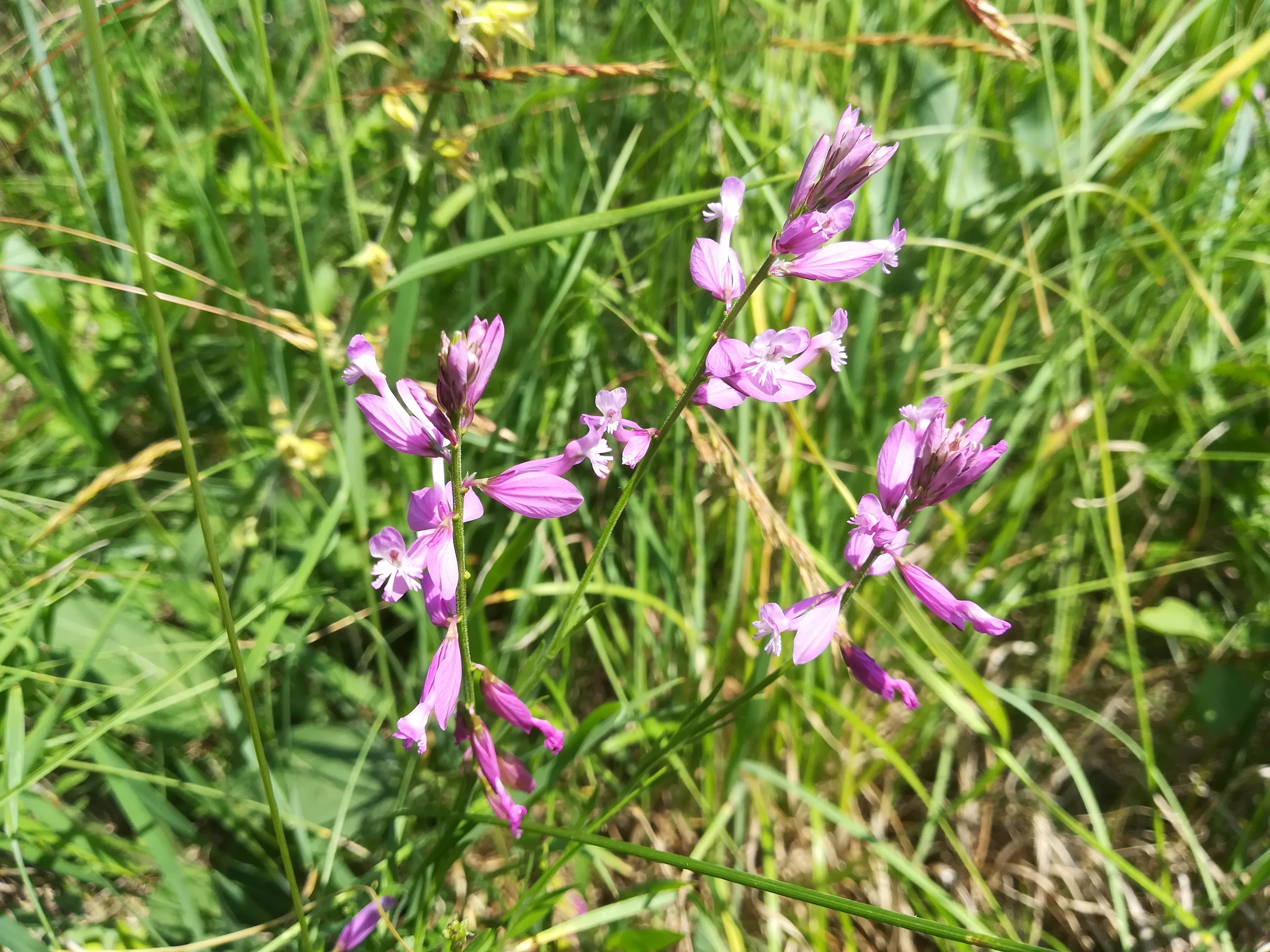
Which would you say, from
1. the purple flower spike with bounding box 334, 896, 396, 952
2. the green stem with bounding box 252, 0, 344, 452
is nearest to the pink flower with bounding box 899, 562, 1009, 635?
the purple flower spike with bounding box 334, 896, 396, 952

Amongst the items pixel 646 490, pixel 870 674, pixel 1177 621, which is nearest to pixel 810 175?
pixel 870 674

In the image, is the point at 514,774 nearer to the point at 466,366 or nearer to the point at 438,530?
the point at 438,530

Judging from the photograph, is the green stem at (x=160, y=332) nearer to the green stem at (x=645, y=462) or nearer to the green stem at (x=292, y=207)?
the green stem at (x=645, y=462)

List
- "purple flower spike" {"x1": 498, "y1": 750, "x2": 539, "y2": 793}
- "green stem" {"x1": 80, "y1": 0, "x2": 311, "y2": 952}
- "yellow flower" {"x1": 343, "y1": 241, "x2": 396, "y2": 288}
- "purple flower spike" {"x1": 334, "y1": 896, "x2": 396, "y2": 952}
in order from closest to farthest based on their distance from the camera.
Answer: "green stem" {"x1": 80, "y1": 0, "x2": 311, "y2": 952} < "purple flower spike" {"x1": 498, "y1": 750, "x2": 539, "y2": 793} < "purple flower spike" {"x1": 334, "y1": 896, "x2": 396, "y2": 952} < "yellow flower" {"x1": 343, "y1": 241, "x2": 396, "y2": 288}

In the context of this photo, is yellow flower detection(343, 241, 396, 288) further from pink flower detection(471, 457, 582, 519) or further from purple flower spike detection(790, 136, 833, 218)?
purple flower spike detection(790, 136, 833, 218)

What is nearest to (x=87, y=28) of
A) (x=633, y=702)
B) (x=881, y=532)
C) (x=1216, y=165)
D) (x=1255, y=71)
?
(x=881, y=532)

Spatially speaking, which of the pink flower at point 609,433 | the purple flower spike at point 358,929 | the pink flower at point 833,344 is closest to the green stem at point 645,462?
the pink flower at point 609,433

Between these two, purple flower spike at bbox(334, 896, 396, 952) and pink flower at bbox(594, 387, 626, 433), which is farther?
purple flower spike at bbox(334, 896, 396, 952)
